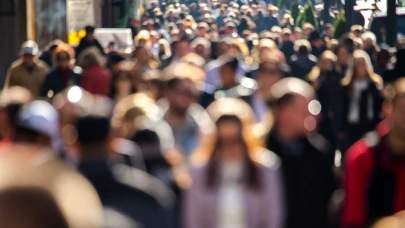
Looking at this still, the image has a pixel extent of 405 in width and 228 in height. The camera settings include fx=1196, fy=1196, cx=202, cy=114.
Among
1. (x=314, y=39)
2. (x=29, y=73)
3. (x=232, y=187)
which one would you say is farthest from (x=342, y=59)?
(x=232, y=187)

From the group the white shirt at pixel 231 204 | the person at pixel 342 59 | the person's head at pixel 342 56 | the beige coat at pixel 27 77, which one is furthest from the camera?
the person's head at pixel 342 56

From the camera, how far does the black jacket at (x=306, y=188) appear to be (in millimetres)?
6582

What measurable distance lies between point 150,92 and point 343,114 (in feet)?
13.1

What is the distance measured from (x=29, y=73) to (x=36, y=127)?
916 centimetres

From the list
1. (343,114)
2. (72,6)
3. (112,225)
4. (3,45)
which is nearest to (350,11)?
(72,6)

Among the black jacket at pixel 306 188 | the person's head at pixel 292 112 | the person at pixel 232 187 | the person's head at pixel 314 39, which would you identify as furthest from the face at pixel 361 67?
the person's head at pixel 314 39

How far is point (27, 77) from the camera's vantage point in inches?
550

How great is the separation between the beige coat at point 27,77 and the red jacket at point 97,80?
1.69m

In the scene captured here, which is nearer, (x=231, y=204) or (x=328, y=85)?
(x=231, y=204)

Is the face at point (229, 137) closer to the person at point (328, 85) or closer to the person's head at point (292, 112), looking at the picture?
the person's head at point (292, 112)

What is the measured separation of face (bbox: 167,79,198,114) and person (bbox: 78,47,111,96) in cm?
367

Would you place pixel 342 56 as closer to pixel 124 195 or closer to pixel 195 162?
pixel 195 162

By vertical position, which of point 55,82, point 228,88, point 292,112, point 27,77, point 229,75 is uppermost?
point 292,112

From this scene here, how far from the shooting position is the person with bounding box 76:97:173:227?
3838 mm
